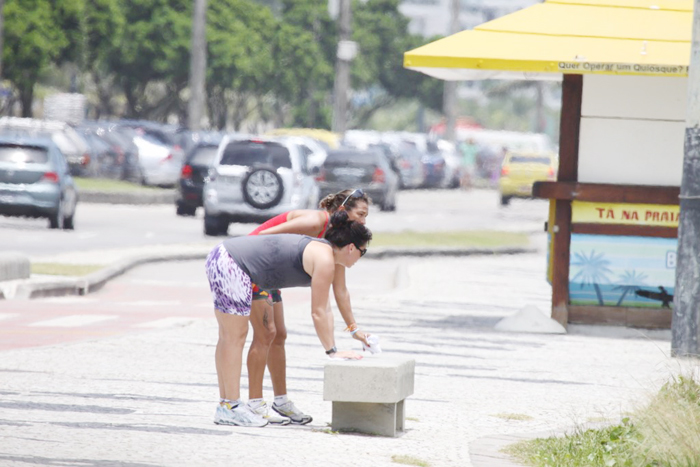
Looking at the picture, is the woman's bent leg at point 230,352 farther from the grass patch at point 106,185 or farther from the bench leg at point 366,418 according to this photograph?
the grass patch at point 106,185

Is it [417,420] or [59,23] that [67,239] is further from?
[59,23]

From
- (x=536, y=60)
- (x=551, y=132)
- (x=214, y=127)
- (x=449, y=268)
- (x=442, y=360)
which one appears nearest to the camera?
(x=442, y=360)

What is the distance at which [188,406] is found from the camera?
987 centimetres

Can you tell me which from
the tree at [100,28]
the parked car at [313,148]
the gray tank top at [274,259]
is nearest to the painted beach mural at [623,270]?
the gray tank top at [274,259]

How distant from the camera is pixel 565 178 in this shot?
15664mm

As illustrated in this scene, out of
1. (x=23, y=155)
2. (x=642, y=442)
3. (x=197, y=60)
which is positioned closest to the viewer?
(x=642, y=442)

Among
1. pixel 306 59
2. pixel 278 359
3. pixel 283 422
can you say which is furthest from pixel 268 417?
pixel 306 59

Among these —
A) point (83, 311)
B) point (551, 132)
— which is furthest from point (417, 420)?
point (551, 132)

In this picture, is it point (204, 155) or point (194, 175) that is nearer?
point (194, 175)

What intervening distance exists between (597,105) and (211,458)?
8.66 meters

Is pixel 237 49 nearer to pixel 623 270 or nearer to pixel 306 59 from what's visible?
pixel 306 59

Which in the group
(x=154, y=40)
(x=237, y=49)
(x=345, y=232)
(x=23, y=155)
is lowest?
(x=23, y=155)

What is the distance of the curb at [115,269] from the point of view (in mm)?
17234

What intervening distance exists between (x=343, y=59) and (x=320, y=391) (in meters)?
36.4
